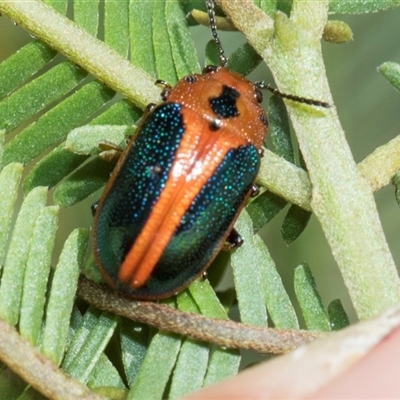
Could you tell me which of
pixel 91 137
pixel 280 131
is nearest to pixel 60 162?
pixel 91 137

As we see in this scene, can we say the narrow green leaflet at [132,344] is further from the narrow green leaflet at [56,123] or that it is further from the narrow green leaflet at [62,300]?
the narrow green leaflet at [56,123]

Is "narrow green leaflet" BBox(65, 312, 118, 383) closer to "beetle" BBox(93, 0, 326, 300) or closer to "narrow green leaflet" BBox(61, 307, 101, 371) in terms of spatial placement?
"narrow green leaflet" BBox(61, 307, 101, 371)

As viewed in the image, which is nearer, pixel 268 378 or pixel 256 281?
pixel 268 378

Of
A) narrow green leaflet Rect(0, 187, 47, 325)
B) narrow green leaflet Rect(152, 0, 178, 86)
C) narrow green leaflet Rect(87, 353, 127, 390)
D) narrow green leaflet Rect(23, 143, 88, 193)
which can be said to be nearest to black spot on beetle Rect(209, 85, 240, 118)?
narrow green leaflet Rect(152, 0, 178, 86)

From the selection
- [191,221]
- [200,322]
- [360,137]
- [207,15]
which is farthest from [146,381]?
[360,137]

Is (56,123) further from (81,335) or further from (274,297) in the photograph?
(274,297)

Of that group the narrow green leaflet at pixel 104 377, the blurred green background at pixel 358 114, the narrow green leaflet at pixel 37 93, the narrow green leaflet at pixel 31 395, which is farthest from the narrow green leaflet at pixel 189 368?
the blurred green background at pixel 358 114

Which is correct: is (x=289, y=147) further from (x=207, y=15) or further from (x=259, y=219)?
(x=207, y=15)
